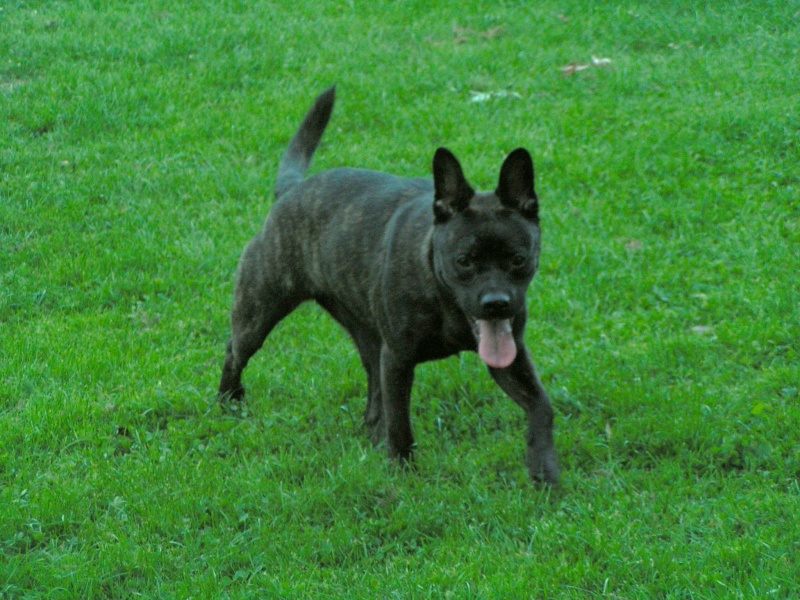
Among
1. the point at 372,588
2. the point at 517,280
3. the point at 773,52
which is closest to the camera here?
the point at 372,588

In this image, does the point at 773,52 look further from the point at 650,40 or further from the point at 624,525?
the point at 624,525

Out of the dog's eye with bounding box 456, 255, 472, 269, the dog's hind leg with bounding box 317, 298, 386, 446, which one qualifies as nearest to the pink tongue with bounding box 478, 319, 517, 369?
the dog's eye with bounding box 456, 255, 472, 269

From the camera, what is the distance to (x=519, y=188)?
501 cm

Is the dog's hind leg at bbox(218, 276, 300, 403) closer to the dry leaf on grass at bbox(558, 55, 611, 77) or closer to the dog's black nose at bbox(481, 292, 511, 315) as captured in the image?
the dog's black nose at bbox(481, 292, 511, 315)

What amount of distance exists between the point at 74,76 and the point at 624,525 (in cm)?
802

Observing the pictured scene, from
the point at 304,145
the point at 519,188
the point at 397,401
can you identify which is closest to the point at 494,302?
the point at 519,188

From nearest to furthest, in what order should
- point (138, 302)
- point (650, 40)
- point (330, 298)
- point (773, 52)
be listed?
point (330, 298) → point (138, 302) → point (773, 52) → point (650, 40)

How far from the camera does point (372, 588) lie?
4.30 m

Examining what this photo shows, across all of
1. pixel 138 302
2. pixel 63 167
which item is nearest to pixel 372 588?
pixel 138 302

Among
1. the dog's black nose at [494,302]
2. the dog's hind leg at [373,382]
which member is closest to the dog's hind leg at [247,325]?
the dog's hind leg at [373,382]

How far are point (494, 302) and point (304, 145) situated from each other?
2.31 metres

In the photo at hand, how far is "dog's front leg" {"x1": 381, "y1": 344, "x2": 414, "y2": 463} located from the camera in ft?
17.5

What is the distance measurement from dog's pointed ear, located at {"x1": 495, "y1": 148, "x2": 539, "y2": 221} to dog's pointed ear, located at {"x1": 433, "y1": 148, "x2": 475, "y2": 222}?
165 mm

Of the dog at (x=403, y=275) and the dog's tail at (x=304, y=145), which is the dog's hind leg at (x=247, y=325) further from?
the dog's tail at (x=304, y=145)
